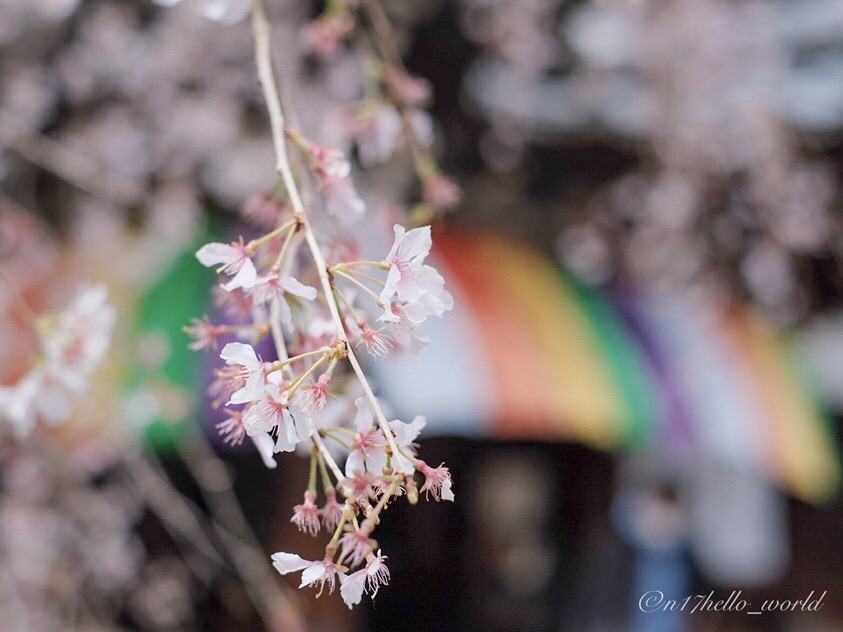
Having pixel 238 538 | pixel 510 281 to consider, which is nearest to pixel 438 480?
pixel 238 538

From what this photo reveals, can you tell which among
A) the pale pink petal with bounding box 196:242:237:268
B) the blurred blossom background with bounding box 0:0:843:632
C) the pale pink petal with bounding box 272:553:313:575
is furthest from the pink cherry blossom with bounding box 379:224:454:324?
the blurred blossom background with bounding box 0:0:843:632

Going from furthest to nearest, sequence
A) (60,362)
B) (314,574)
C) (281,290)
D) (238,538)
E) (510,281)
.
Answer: (510,281) → (238,538) → (60,362) → (281,290) → (314,574)

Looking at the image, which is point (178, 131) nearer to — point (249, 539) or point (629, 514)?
point (249, 539)

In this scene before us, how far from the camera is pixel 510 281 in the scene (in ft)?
14.9

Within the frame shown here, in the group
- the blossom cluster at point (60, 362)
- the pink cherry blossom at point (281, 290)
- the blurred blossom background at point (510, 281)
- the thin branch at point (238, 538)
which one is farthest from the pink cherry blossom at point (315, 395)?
the blurred blossom background at point (510, 281)

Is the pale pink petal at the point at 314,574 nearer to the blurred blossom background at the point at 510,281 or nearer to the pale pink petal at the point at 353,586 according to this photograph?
the pale pink petal at the point at 353,586

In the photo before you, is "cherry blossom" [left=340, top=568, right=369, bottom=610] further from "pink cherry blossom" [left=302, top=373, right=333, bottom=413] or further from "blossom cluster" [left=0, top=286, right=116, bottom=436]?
"blossom cluster" [left=0, top=286, right=116, bottom=436]

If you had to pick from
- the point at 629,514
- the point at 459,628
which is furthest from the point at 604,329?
the point at 459,628

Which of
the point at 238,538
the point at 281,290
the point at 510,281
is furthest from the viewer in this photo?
the point at 510,281

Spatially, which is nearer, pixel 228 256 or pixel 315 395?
pixel 315 395

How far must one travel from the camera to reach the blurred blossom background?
141 inches

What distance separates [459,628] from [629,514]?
1594mm

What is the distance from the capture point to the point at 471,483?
5594 millimetres

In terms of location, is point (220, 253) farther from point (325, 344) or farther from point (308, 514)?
point (308, 514)
